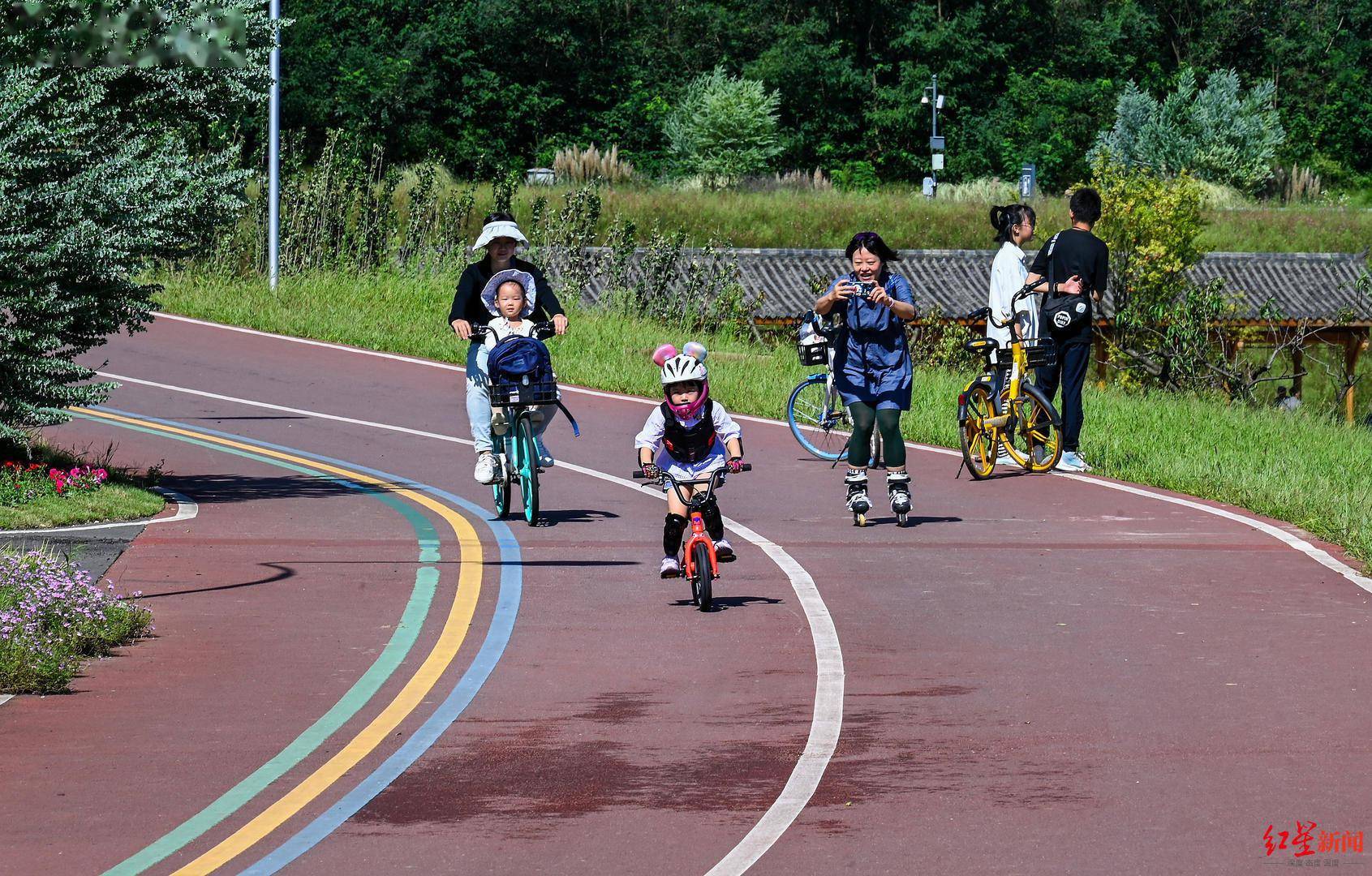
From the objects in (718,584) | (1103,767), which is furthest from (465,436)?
(1103,767)

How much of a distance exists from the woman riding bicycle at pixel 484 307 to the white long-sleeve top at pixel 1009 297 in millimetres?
3893

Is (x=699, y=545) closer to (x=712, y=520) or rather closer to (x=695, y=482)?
(x=712, y=520)

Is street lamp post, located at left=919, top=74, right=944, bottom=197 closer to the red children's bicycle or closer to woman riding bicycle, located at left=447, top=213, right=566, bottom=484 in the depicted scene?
woman riding bicycle, located at left=447, top=213, right=566, bottom=484

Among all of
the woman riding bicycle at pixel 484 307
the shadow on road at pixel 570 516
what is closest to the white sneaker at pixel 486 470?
the woman riding bicycle at pixel 484 307

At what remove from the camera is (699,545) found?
32.1 feet

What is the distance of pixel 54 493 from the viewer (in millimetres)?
13164

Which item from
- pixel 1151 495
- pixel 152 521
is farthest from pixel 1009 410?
pixel 152 521

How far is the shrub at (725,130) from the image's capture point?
220ft

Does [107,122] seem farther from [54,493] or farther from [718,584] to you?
[718,584]

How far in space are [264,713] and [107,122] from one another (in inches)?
281

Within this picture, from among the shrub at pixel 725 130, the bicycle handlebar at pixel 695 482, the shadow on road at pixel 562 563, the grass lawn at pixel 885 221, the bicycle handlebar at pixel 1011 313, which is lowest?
the shadow on road at pixel 562 563

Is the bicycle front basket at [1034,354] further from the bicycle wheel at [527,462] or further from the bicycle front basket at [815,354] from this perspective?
the bicycle wheel at [527,462]
